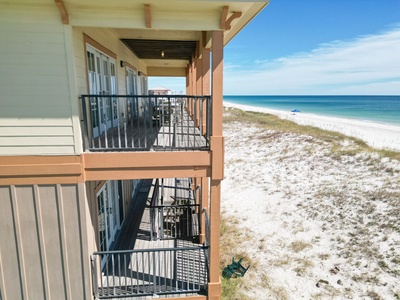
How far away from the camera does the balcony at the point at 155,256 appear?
17.6ft

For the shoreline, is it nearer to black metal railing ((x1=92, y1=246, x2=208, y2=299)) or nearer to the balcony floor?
the balcony floor

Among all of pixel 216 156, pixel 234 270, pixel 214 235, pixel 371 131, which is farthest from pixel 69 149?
pixel 371 131

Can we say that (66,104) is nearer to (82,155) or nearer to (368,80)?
(82,155)

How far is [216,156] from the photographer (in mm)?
5012

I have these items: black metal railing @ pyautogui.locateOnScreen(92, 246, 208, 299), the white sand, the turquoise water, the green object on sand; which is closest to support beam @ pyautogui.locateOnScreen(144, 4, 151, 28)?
black metal railing @ pyautogui.locateOnScreen(92, 246, 208, 299)

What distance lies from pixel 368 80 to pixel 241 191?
174 m

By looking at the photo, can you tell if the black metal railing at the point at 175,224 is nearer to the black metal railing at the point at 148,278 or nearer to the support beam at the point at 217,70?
the black metal railing at the point at 148,278

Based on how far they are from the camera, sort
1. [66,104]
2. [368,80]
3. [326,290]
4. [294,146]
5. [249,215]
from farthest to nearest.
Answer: [368,80] → [294,146] → [249,215] → [326,290] → [66,104]

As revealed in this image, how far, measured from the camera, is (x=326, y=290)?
7156 millimetres

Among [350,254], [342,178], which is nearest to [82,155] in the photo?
[350,254]

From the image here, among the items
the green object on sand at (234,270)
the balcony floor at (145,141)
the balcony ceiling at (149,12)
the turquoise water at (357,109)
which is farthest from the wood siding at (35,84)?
the turquoise water at (357,109)

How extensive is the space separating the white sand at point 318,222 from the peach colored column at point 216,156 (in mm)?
2422

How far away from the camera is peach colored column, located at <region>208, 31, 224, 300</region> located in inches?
186

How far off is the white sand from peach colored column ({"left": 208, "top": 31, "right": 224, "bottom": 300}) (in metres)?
2.42
